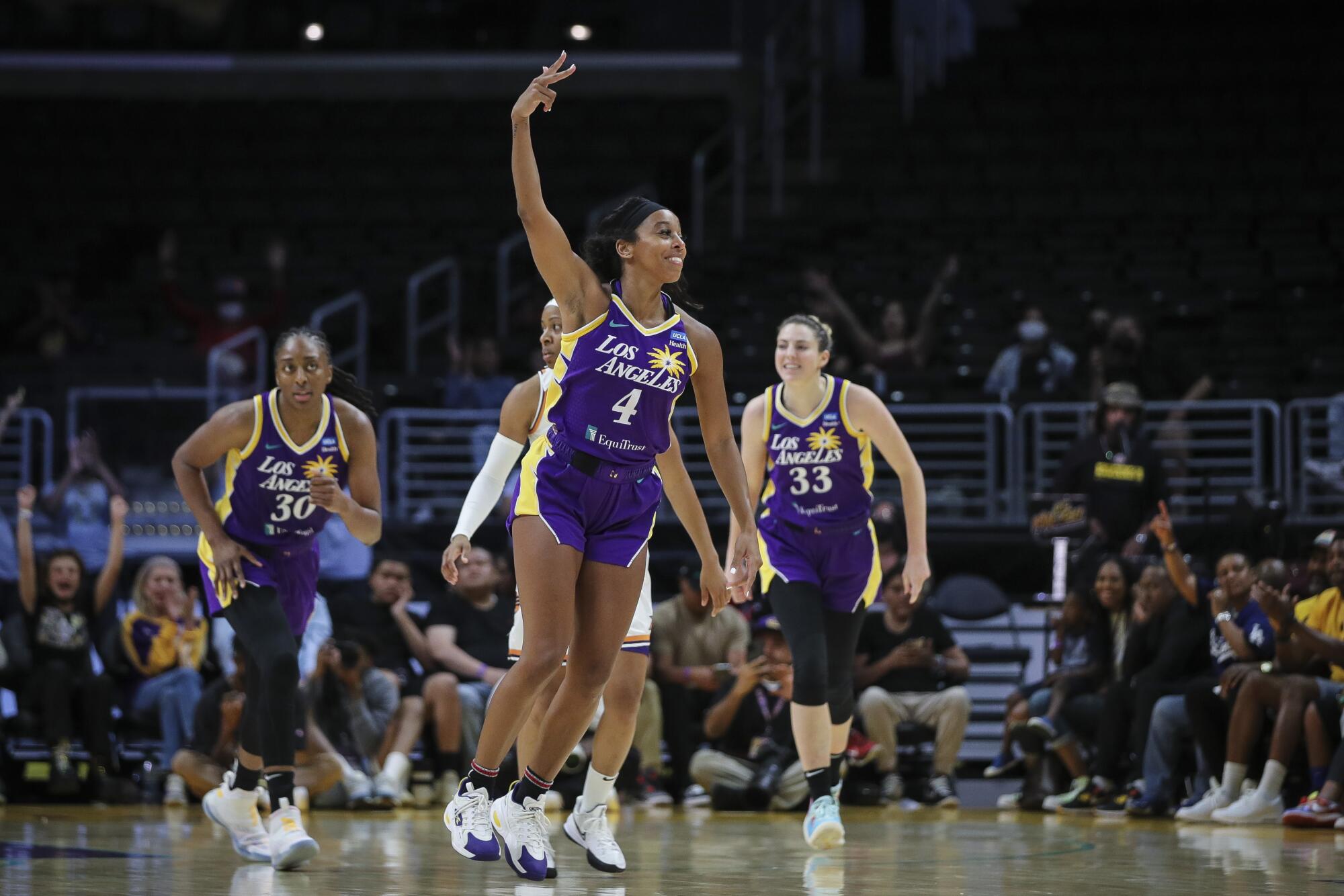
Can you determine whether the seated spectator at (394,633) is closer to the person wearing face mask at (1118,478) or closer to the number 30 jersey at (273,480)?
the number 30 jersey at (273,480)

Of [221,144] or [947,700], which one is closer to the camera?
[947,700]

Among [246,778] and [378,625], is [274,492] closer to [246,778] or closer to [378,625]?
[246,778]

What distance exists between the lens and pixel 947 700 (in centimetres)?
965

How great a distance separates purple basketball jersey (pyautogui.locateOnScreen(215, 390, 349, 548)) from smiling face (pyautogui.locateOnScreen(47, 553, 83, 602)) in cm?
411

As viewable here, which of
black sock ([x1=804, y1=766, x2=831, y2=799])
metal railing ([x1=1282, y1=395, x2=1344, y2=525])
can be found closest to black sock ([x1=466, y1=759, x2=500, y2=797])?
black sock ([x1=804, y1=766, x2=831, y2=799])

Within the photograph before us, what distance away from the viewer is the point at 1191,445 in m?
11.5

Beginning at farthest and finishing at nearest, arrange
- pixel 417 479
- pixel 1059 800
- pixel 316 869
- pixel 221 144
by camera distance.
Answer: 1. pixel 221 144
2. pixel 417 479
3. pixel 1059 800
4. pixel 316 869

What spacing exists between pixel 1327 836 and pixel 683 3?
14.7m

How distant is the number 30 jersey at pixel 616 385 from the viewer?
16.3 ft

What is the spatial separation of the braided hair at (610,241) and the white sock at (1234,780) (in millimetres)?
4675

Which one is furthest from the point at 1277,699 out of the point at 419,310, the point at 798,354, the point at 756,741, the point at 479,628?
the point at 419,310

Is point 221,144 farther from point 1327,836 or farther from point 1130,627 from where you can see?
point 1327,836

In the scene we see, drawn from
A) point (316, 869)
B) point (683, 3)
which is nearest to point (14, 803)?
point (316, 869)

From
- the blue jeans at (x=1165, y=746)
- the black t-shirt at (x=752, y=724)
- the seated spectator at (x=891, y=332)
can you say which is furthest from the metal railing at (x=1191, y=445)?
the black t-shirt at (x=752, y=724)
